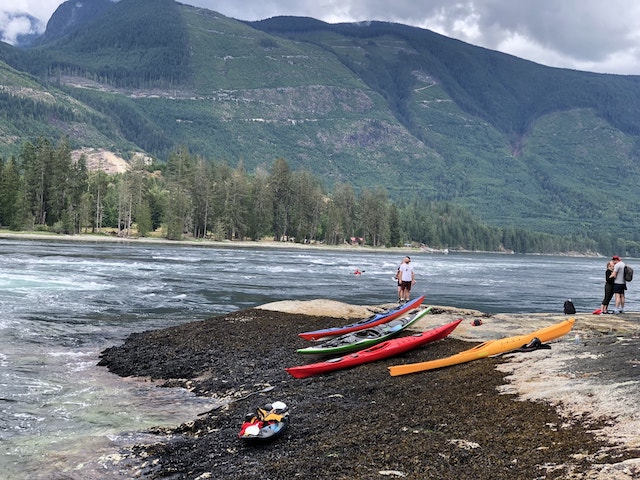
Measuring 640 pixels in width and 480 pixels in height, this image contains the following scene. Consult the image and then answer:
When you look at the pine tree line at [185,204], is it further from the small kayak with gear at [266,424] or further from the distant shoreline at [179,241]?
the small kayak with gear at [266,424]

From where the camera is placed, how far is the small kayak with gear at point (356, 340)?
1891 centimetres

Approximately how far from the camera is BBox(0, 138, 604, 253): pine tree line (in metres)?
115

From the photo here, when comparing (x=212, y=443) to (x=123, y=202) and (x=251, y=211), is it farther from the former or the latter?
(x=251, y=211)

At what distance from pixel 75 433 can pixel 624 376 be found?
37.1ft

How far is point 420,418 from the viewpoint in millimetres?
11883

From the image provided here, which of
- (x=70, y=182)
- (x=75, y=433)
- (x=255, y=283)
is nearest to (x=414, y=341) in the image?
(x=75, y=433)

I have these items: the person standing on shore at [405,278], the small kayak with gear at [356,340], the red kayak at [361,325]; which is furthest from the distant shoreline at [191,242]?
the small kayak with gear at [356,340]

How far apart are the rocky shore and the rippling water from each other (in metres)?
1.16

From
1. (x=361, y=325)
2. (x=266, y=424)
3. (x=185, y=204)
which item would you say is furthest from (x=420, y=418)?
(x=185, y=204)

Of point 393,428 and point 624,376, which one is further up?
point 624,376

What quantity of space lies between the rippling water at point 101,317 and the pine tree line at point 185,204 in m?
52.7

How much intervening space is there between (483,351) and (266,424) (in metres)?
7.10

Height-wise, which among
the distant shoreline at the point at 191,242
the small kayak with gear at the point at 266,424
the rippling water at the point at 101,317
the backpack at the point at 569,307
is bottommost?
the rippling water at the point at 101,317

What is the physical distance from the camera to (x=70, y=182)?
389ft
